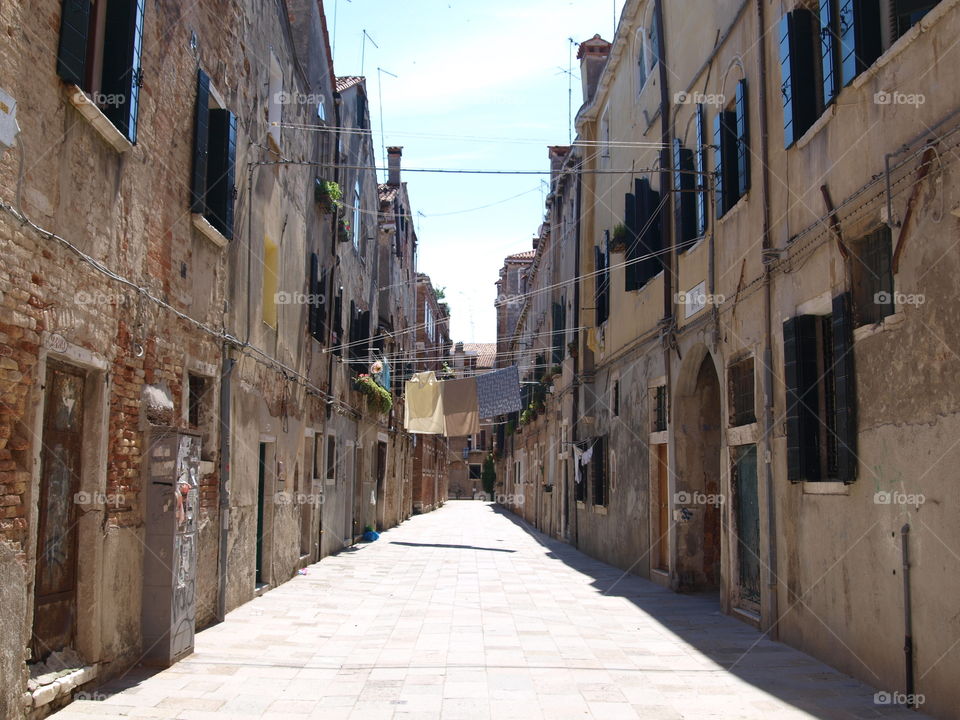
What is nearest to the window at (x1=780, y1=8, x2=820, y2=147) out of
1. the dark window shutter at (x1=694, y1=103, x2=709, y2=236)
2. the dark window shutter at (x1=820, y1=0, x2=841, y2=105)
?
the dark window shutter at (x1=820, y1=0, x2=841, y2=105)

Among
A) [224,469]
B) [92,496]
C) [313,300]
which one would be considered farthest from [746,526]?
[313,300]

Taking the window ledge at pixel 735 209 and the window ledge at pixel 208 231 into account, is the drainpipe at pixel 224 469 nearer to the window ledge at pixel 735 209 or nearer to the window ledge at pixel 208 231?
the window ledge at pixel 208 231

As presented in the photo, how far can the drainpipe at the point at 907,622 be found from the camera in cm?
643

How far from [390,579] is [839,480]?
8516 millimetres

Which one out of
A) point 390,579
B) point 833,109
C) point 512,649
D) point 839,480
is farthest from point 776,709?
point 390,579

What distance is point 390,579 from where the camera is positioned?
48.3 ft

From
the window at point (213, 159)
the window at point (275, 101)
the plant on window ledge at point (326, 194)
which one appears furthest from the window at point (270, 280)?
the plant on window ledge at point (326, 194)

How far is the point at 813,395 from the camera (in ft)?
27.6

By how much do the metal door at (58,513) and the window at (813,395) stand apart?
19.8ft

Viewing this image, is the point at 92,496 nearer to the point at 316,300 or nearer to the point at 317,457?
the point at 316,300

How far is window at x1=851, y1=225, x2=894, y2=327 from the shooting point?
23.5 ft

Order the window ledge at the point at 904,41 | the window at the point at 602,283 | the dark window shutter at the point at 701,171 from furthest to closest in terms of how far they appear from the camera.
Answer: the window at the point at 602,283 < the dark window shutter at the point at 701,171 < the window ledge at the point at 904,41

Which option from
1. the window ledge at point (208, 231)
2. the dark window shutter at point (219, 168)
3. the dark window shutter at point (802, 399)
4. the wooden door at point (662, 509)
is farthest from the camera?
the wooden door at point (662, 509)

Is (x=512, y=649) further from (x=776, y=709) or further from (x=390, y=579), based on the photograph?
(x=390, y=579)
